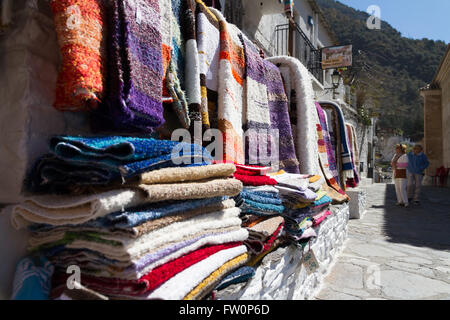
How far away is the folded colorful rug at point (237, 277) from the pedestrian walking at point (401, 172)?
294 inches

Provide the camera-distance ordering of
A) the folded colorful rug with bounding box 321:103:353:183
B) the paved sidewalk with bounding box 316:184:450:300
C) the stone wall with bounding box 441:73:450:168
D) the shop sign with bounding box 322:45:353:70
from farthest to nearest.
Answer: the stone wall with bounding box 441:73:450:168
the shop sign with bounding box 322:45:353:70
the folded colorful rug with bounding box 321:103:353:183
the paved sidewalk with bounding box 316:184:450:300

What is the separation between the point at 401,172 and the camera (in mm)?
7637

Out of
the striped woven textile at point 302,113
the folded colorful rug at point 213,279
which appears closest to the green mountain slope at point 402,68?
the striped woven textile at point 302,113

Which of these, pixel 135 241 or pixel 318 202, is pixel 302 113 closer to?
pixel 318 202

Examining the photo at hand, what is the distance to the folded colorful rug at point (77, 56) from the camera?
898mm

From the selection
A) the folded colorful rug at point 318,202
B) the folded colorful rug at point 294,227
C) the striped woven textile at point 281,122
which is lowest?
the folded colorful rug at point 294,227

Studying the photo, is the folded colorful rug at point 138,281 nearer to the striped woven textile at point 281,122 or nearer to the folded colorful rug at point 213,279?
the folded colorful rug at point 213,279

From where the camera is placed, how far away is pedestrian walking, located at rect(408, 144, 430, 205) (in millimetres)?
8086

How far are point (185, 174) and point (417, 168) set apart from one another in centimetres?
887

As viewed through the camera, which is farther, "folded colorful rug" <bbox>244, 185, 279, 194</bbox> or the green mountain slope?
the green mountain slope

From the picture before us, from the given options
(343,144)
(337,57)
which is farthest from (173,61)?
(337,57)

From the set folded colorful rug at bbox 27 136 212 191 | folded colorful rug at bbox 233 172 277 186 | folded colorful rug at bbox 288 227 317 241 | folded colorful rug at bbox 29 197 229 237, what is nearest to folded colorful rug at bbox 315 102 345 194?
folded colorful rug at bbox 288 227 317 241

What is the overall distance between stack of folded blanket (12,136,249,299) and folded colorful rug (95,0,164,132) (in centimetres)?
18

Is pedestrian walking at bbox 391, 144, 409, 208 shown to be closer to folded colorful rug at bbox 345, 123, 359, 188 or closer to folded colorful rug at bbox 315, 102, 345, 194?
folded colorful rug at bbox 345, 123, 359, 188
